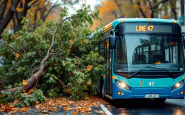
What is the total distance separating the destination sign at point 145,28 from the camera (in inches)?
467

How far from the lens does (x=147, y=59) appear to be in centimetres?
1160

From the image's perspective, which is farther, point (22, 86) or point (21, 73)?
point (21, 73)

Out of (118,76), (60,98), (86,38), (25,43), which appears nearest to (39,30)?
(25,43)

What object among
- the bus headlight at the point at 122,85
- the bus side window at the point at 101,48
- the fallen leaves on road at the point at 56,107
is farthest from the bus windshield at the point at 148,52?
the bus side window at the point at 101,48

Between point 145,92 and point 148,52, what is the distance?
4.43ft

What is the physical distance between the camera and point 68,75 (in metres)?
14.0

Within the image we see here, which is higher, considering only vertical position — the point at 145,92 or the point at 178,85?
the point at 178,85

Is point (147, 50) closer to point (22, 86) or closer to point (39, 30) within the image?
point (22, 86)

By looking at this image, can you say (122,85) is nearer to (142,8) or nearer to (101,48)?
(101,48)

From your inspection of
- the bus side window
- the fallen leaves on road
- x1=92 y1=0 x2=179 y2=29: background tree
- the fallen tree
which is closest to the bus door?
the fallen tree

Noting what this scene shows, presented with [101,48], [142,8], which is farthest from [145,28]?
[142,8]

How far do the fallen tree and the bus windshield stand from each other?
6.15 feet

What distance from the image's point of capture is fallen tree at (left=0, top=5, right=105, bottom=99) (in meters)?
13.5

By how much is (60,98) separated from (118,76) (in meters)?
3.15
